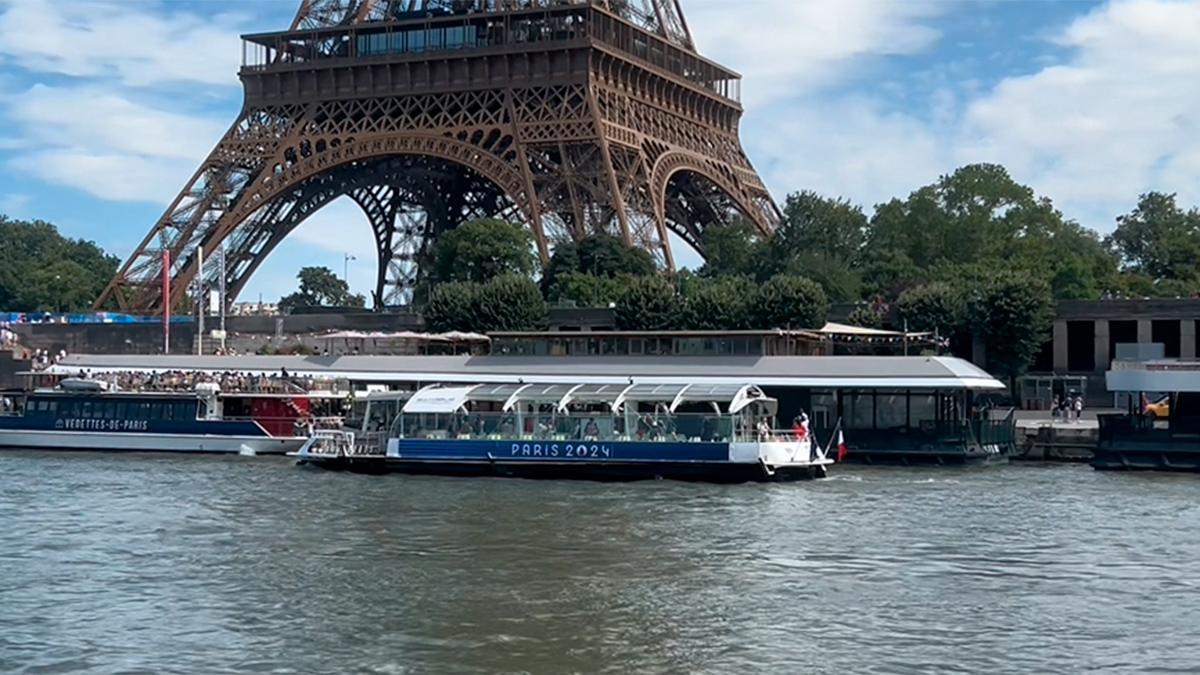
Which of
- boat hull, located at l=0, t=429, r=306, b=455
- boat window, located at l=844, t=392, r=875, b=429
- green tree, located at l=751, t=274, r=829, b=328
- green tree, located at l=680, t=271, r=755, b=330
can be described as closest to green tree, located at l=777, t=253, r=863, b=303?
green tree, located at l=680, t=271, r=755, b=330

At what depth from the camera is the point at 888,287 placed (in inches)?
2982

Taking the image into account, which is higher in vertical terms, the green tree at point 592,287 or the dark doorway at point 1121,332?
the green tree at point 592,287

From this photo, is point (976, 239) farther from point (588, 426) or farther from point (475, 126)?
point (588, 426)

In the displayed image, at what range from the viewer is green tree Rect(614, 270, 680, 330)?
65438 mm

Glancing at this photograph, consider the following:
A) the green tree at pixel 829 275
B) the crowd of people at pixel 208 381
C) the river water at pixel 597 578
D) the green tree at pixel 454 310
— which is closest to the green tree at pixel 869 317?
the green tree at pixel 829 275

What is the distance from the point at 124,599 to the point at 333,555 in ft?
14.8

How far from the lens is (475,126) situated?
74.8 meters

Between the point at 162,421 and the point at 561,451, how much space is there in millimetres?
15493

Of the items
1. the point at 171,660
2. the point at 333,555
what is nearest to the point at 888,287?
the point at 333,555

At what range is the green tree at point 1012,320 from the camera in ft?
203

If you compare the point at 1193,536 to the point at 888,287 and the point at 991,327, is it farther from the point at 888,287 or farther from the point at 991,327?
the point at 888,287

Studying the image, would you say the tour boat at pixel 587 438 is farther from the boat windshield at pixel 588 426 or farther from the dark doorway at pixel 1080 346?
the dark doorway at pixel 1080 346

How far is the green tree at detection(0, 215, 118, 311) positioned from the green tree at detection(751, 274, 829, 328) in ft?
206

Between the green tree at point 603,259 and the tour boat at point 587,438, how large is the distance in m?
28.3
